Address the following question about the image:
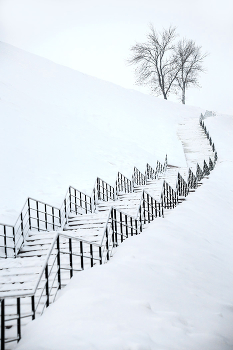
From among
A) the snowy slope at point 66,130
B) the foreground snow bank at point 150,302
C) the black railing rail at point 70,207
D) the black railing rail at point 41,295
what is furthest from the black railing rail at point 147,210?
the snowy slope at point 66,130

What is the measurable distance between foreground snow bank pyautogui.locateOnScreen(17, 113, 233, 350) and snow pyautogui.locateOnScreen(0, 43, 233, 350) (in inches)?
0.6

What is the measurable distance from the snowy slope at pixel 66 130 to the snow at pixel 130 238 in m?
0.09

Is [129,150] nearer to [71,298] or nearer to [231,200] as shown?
[231,200]

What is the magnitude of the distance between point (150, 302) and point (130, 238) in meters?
A: 3.10

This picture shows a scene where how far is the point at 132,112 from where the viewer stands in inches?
1216

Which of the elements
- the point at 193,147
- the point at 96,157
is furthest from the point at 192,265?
the point at 193,147

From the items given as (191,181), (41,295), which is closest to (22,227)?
(41,295)

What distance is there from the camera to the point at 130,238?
24.9 ft

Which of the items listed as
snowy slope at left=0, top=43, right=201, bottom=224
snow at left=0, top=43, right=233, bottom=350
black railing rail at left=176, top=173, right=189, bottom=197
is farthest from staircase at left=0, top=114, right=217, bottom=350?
snowy slope at left=0, top=43, right=201, bottom=224

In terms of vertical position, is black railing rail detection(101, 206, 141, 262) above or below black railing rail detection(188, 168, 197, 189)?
below

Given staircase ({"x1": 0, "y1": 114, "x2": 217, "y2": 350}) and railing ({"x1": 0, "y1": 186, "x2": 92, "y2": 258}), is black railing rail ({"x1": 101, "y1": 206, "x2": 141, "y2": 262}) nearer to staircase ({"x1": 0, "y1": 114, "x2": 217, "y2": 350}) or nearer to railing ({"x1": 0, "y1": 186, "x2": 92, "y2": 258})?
staircase ({"x1": 0, "y1": 114, "x2": 217, "y2": 350})

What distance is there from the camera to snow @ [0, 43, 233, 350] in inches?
152

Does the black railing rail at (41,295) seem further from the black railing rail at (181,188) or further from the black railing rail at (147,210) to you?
the black railing rail at (181,188)

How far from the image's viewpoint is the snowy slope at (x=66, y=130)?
510 inches
